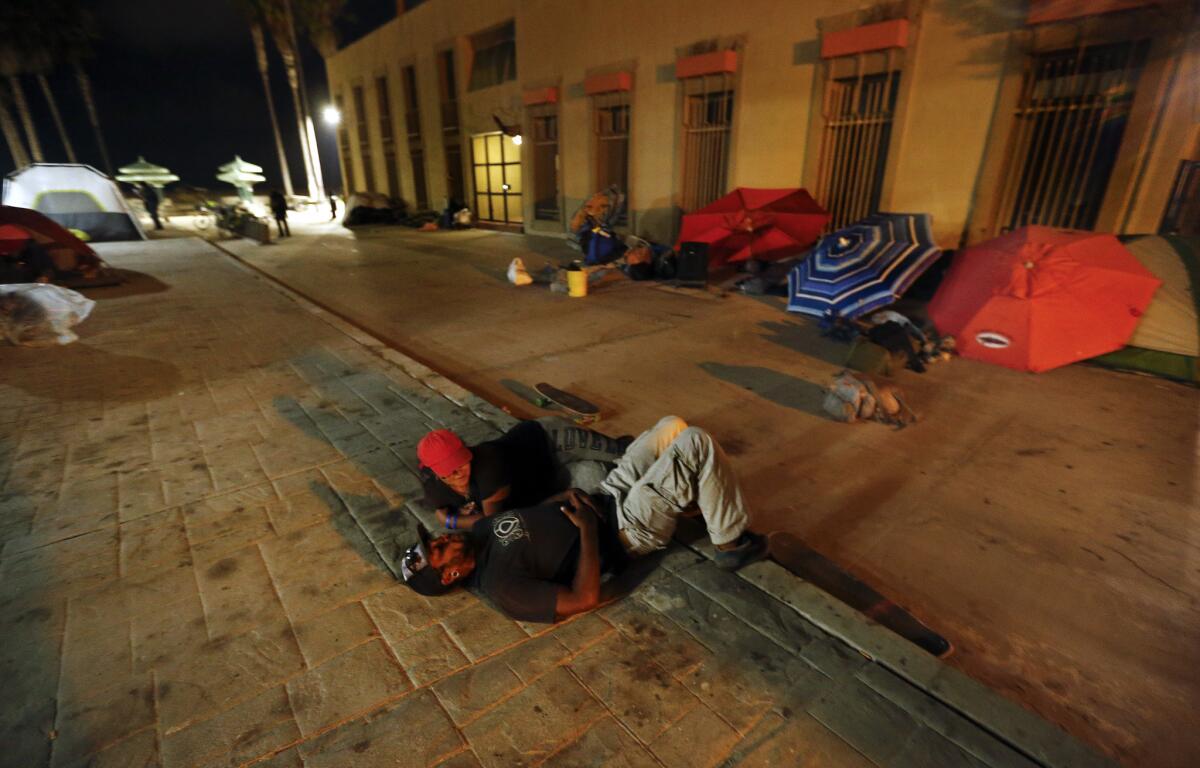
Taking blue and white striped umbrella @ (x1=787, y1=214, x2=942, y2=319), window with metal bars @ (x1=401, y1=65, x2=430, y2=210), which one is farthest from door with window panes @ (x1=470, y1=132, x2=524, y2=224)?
blue and white striped umbrella @ (x1=787, y1=214, x2=942, y2=319)

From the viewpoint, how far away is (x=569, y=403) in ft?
16.8

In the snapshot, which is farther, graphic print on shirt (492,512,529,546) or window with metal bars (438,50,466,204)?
window with metal bars (438,50,466,204)

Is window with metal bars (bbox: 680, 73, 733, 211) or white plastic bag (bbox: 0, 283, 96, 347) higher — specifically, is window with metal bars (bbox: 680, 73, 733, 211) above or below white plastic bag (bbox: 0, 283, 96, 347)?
above

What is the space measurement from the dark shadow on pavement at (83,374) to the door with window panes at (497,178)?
16325 millimetres

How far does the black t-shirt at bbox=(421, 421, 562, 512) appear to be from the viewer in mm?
3033

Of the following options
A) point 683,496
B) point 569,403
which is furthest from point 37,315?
point 683,496

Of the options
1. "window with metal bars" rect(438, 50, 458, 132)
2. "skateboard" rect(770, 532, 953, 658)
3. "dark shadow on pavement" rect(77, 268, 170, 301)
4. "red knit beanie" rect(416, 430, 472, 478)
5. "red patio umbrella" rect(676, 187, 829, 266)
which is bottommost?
"skateboard" rect(770, 532, 953, 658)

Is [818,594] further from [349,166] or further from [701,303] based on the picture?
[349,166]

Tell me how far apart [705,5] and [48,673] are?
14574 millimetres

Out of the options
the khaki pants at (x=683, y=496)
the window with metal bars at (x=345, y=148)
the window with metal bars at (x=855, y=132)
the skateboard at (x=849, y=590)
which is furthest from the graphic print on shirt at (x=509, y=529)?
the window with metal bars at (x=345, y=148)

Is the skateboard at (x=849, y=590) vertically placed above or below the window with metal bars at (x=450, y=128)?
below

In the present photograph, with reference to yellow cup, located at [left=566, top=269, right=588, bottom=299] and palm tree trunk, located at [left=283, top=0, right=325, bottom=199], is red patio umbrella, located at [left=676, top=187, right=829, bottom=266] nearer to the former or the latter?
yellow cup, located at [left=566, top=269, right=588, bottom=299]

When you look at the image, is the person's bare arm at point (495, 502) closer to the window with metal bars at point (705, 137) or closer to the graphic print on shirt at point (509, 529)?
the graphic print on shirt at point (509, 529)

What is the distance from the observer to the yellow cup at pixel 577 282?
962 centimetres
